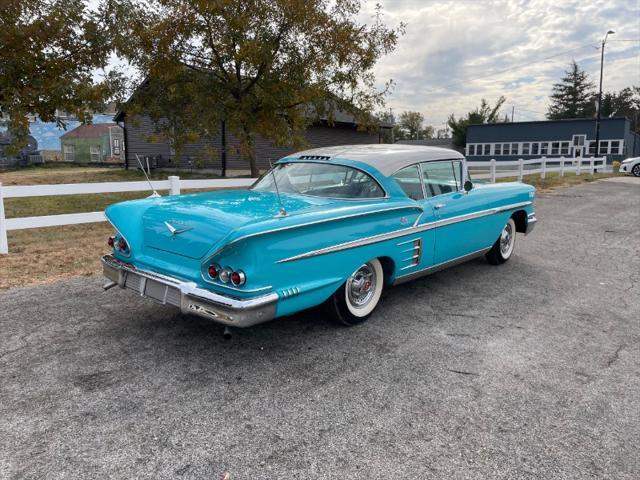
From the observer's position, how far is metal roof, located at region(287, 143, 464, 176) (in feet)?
14.9

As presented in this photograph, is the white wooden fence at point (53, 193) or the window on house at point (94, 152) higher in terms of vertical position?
the window on house at point (94, 152)

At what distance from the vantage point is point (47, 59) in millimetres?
8422

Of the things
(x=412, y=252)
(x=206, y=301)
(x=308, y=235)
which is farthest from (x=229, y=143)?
(x=206, y=301)

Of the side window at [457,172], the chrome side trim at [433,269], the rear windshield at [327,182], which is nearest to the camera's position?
the rear windshield at [327,182]

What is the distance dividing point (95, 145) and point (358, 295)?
125 ft

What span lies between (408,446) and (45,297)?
4008 millimetres

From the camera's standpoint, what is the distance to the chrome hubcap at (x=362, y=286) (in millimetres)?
4141

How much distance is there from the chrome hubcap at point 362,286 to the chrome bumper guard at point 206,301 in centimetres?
106

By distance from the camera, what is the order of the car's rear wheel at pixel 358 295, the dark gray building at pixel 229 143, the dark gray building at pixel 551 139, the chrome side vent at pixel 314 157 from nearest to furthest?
1. the car's rear wheel at pixel 358 295
2. the chrome side vent at pixel 314 157
3. the dark gray building at pixel 229 143
4. the dark gray building at pixel 551 139

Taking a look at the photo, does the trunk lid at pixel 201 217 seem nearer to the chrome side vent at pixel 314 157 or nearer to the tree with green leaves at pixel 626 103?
the chrome side vent at pixel 314 157

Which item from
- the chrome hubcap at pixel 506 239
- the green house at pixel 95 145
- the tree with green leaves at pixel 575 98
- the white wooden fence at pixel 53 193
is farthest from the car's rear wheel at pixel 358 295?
the tree with green leaves at pixel 575 98

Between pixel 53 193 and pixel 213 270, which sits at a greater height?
pixel 53 193

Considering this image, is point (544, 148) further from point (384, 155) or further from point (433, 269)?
point (384, 155)

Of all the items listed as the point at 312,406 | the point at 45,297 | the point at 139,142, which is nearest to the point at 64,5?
the point at 45,297
